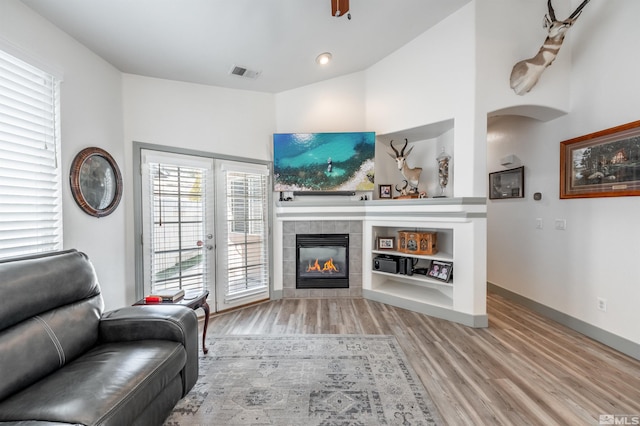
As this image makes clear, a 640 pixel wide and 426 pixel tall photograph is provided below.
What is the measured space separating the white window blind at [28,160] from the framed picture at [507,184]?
502 centimetres

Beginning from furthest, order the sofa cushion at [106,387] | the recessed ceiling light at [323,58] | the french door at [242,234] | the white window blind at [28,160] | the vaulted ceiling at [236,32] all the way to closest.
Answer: the french door at [242,234] < the recessed ceiling light at [323,58] < the vaulted ceiling at [236,32] < the white window blind at [28,160] < the sofa cushion at [106,387]

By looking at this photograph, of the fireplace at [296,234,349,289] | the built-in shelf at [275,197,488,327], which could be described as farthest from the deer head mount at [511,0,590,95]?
the fireplace at [296,234,349,289]

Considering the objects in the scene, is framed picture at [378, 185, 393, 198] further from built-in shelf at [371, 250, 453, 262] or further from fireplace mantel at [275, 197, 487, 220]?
built-in shelf at [371, 250, 453, 262]

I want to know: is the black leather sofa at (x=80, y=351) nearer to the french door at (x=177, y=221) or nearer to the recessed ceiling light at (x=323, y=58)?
the french door at (x=177, y=221)

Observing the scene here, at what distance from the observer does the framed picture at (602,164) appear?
7.45 ft

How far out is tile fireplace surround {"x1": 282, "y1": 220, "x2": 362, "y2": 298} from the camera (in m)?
3.72

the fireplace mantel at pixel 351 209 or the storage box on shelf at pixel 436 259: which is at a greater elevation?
the fireplace mantel at pixel 351 209

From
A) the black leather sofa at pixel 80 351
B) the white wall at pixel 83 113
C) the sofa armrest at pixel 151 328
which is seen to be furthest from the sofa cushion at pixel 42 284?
the white wall at pixel 83 113

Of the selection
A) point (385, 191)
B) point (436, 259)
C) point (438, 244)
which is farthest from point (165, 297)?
point (438, 244)

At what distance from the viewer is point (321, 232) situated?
3723mm

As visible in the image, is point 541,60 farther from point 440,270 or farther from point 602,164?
point 440,270

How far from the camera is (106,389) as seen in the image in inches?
46.3

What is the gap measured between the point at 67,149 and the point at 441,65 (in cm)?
390

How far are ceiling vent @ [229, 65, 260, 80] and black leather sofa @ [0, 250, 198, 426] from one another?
244 cm
